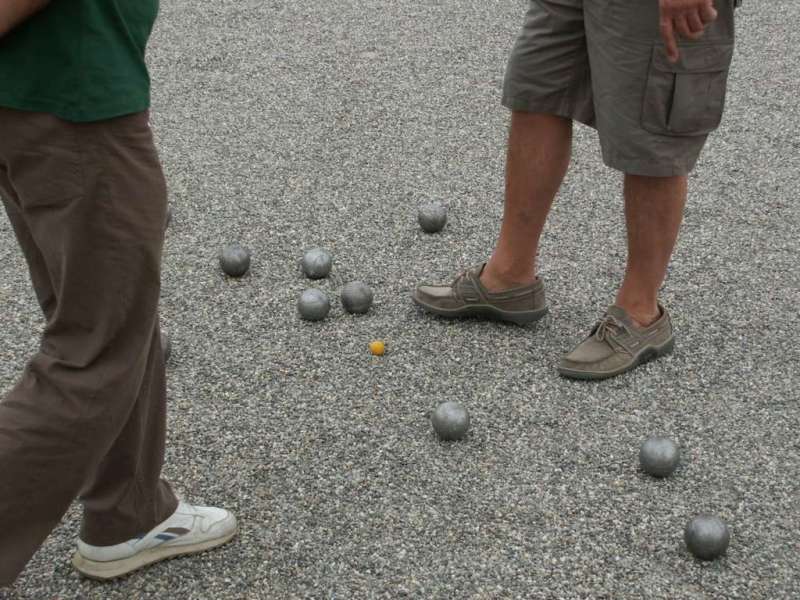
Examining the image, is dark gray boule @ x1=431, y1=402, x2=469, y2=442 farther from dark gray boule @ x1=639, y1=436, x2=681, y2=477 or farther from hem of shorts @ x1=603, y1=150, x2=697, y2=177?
hem of shorts @ x1=603, y1=150, x2=697, y2=177

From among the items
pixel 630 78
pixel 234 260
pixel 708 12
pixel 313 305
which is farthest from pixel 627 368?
pixel 234 260

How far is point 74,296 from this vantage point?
8.73 ft

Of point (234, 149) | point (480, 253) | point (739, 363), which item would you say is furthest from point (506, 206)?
point (234, 149)

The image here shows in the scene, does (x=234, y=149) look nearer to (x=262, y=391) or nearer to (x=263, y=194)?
(x=263, y=194)

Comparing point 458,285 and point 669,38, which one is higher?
point 669,38

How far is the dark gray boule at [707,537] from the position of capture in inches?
132

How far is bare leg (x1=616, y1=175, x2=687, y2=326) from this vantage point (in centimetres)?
412

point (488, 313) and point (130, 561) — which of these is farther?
point (488, 313)

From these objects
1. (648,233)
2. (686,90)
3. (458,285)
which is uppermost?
(686,90)

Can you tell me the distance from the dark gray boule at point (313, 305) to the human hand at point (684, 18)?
6.41ft

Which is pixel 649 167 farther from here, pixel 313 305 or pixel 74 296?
pixel 74 296

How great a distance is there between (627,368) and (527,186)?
901 millimetres

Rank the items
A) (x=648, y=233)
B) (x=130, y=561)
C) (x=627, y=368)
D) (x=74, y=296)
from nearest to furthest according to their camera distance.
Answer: (x=74, y=296), (x=130, y=561), (x=648, y=233), (x=627, y=368)

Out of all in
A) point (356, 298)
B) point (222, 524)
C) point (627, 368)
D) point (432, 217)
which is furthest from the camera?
point (432, 217)
